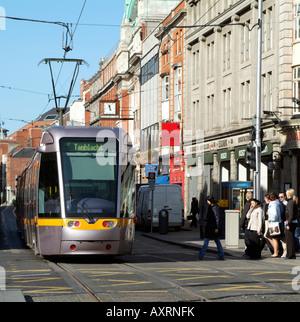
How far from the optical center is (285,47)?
37781 millimetres

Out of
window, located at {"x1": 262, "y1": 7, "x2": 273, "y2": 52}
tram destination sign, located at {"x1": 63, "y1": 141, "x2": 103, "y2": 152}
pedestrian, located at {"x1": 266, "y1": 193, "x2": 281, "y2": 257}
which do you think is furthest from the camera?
window, located at {"x1": 262, "y1": 7, "x2": 273, "y2": 52}

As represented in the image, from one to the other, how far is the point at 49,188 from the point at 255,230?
248 inches

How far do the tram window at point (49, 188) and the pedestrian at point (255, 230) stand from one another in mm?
6158

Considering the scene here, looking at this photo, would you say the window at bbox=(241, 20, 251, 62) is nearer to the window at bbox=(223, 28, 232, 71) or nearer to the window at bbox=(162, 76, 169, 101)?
the window at bbox=(223, 28, 232, 71)

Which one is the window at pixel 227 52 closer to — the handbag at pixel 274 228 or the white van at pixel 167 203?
the white van at pixel 167 203

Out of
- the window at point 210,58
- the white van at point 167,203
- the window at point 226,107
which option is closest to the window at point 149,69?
the window at point 210,58

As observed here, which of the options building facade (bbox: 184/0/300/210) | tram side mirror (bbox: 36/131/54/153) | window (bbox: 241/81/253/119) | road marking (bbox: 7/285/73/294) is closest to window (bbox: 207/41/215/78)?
building facade (bbox: 184/0/300/210)

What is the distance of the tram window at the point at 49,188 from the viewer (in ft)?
64.0

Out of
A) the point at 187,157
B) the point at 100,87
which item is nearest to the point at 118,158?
the point at 187,157

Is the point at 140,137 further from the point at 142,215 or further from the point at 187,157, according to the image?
the point at 142,215

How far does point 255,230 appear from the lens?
22.9 m

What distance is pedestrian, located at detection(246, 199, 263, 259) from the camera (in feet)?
74.8

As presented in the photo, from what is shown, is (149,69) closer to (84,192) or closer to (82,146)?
(82,146)
